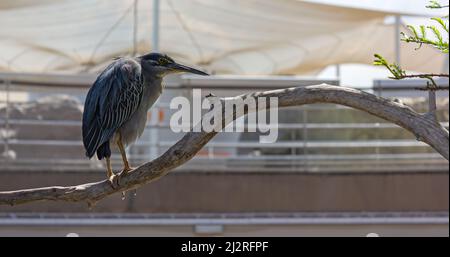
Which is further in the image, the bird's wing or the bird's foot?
the bird's wing

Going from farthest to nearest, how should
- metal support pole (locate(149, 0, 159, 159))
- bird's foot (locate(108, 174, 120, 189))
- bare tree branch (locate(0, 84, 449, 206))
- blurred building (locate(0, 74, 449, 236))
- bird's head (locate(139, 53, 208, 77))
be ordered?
metal support pole (locate(149, 0, 159, 159)), blurred building (locate(0, 74, 449, 236)), bird's head (locate(139, 53, 208, 77)), bird's foot (locate(108, 174, 120, 189)), bare tree branch (locate(0, 84, 449, 206))

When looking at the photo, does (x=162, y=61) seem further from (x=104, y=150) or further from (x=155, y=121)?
(x=155, y=121)

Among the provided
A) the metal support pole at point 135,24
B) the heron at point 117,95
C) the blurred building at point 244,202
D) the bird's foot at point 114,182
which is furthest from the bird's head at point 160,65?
the metal support pole at point 135,24

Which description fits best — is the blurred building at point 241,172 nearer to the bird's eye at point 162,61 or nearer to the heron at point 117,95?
the heron at point 117,95

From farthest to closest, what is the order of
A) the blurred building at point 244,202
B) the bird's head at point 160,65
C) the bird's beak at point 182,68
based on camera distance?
the blurred building at point 244,202, the bird's head at point 160,65, the bird's beak at point 182,68

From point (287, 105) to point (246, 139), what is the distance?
6.85 meters

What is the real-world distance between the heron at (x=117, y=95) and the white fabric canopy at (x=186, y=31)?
959 cm

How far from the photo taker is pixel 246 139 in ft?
36.2

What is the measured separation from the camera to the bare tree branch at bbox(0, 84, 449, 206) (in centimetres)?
382

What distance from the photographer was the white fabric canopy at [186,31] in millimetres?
15117

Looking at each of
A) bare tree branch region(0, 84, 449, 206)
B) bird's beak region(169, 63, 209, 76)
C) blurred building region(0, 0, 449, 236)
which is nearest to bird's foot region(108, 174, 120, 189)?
bare tree branch region(0, 84, 449, 206)

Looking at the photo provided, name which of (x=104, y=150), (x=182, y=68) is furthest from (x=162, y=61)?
(x=104, y=150)

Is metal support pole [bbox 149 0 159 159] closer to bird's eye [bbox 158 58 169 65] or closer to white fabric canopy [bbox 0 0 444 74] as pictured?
white fabric canopy [bbox 0 0 444 74]
